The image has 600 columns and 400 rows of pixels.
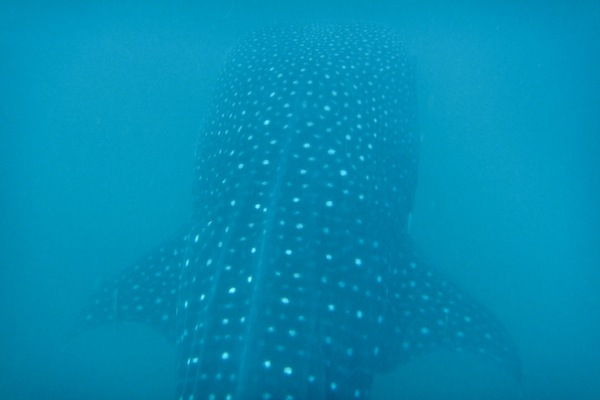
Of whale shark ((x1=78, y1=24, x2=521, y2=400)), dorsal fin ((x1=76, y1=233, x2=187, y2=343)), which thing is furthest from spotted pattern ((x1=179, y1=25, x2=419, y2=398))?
Result: dorsal fin ((x1=76, y1=233, x2=187, y2=343))

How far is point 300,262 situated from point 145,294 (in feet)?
5.80

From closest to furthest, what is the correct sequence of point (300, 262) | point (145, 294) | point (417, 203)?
1. point (300, 262)
2. point (145, 294)
3. point (417, 203)

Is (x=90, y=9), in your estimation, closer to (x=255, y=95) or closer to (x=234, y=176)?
(x=255, y=95)

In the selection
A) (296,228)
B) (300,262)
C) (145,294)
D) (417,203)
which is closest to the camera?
(300,262)

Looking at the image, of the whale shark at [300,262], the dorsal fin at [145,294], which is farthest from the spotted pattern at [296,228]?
the dorsal fin at [145,294]

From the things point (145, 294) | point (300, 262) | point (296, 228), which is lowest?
point (145, 294)

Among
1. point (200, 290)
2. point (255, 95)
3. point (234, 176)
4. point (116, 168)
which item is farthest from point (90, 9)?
point (200, 290)

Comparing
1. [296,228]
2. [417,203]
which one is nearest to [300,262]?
[296,228]

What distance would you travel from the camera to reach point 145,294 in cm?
398

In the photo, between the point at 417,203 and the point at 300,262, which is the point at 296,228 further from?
the point at 417,203

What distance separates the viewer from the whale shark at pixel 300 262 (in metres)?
2.75

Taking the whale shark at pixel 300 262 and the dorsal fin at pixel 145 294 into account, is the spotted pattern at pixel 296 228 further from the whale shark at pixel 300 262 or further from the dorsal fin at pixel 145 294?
the dorsal fin at pixel 145 294

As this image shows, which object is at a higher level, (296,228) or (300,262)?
(296,228)

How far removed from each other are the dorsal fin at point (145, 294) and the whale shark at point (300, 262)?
12 mm
